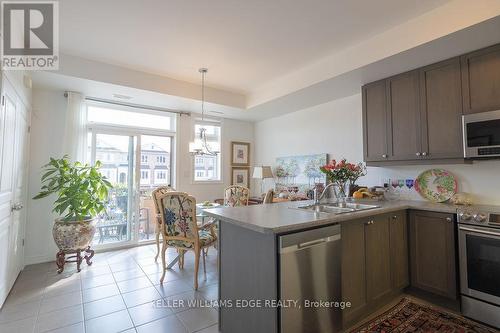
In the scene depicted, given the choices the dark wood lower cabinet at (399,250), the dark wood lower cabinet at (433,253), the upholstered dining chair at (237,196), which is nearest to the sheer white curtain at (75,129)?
the upholstered dining chair at (237,196)

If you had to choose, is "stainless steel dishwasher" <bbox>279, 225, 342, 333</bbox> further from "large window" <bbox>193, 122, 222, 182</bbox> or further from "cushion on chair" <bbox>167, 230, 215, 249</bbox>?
"large window" <bbox>193, 122, 222, 182</bbox>

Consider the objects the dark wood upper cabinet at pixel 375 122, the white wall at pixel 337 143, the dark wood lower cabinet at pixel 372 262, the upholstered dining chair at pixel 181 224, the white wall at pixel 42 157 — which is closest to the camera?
the dark wood lower cabinet at pixel 372 262

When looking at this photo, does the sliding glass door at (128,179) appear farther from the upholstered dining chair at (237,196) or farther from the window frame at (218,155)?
the upholstered dining chair at (237,196)

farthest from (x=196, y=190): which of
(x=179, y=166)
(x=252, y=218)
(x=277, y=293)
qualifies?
(x=277, y=293)

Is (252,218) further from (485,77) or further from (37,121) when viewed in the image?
(37,121)

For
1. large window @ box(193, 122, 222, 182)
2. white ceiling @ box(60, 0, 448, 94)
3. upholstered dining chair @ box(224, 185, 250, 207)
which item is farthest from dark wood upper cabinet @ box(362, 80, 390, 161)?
large window @ box(193, 122, 222, 182)

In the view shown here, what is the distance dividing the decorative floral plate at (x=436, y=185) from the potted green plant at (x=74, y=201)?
13.8 feet

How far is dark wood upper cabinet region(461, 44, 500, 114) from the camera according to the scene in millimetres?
2211

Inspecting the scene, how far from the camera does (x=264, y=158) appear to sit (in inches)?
215

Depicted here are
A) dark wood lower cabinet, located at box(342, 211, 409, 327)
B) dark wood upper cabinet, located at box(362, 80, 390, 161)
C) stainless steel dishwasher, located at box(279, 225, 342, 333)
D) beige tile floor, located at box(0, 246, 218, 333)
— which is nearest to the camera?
stainless steel dishwasher, located at box(279, 225, 342, 333)

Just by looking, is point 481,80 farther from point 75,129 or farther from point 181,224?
point 75,129

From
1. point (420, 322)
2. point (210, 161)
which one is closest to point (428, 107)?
point (420, 322)

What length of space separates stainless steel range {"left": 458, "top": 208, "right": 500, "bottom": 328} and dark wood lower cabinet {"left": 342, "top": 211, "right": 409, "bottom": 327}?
0.47 m

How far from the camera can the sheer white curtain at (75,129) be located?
12.0ft
